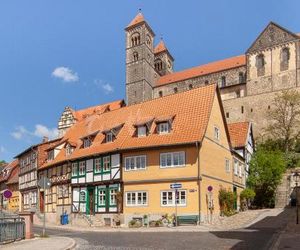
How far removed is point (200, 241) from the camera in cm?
1911

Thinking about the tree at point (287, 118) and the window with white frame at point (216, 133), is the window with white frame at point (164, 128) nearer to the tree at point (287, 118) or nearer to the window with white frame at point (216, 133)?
the window with white frame at point (216, 133)

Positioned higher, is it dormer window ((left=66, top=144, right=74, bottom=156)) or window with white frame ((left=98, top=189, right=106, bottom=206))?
dormer window ((left=66, top=144, right=74, bottom=156))

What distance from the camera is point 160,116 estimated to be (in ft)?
119

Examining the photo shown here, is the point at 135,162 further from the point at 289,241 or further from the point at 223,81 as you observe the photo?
the point at 223,81

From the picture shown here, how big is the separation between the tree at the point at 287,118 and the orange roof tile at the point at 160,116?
3420 cm

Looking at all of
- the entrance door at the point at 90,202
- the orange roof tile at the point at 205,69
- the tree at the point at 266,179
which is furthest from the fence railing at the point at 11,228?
the orange roof tile at the point at 205,69

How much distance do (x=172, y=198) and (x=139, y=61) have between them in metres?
71.2

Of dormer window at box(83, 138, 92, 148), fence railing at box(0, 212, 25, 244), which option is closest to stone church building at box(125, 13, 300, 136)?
dormer window at box(83, 138, 92, 148)

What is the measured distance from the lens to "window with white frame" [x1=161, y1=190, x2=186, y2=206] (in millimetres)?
31953

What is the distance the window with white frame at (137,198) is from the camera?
33.5 meters

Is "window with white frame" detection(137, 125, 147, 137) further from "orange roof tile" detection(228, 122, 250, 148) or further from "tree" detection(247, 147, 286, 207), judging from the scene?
"tree" detection(247, 147, 286, 207)

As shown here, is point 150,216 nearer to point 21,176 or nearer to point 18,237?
point 18,237

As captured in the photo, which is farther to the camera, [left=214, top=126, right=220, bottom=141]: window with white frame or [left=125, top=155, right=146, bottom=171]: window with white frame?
[left=214, top=126, right=220, bottom=141]: window with white frame

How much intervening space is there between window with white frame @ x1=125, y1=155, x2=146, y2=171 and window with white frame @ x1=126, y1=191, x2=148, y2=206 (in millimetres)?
1918
